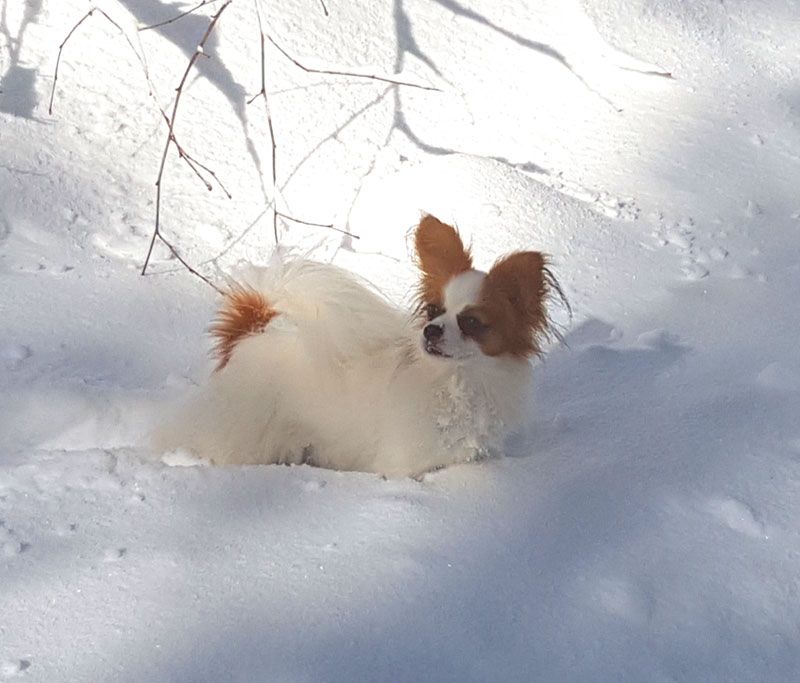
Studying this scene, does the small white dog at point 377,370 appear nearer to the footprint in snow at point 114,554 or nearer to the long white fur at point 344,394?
the long white fur at point 344,394

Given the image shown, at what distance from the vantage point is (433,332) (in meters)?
2.87

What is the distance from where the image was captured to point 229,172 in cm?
482

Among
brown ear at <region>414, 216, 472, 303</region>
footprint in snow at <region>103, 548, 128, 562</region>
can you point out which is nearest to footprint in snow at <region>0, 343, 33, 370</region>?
footprint in snow at <region>103, 548, 128, 562</region>

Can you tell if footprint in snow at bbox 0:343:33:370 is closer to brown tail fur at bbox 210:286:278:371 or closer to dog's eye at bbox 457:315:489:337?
brown tail fur at bbox 210:286:278:371

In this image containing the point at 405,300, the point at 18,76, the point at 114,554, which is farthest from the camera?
the point at 18,76

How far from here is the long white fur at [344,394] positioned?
9.82 ft

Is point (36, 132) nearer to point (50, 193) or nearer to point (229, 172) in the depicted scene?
point (50, 193)

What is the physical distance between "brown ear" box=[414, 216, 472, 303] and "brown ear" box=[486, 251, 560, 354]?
0.12 m

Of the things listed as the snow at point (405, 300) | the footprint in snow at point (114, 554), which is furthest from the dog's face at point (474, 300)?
the footprint in snow at point (114, 554)

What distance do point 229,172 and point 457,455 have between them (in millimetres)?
2395

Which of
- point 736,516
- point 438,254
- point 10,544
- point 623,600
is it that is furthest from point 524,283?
point 10,544

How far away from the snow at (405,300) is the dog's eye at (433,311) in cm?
47

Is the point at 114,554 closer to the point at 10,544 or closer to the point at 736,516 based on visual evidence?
the point at 10,544

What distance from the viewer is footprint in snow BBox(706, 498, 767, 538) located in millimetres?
2398
